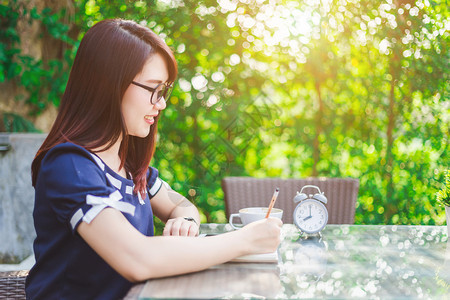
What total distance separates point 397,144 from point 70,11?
2432mm

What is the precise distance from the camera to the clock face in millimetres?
1688

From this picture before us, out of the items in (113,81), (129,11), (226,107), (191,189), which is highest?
(129,11)

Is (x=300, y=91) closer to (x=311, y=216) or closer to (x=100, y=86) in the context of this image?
(x=311, y=216)

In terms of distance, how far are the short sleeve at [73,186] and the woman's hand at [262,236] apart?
1.22 ft

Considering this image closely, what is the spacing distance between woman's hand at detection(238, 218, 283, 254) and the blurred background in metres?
1.75

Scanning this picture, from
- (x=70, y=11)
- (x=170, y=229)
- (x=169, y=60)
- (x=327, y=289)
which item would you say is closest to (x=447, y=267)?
(x=327, y=289)

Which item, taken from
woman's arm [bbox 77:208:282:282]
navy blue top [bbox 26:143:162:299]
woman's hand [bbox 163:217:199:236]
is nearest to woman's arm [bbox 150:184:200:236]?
woman's hand [bbox 163:217:199:236]

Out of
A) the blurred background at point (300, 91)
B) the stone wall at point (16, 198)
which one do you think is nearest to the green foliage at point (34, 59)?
the blurred background at point (300, 91)

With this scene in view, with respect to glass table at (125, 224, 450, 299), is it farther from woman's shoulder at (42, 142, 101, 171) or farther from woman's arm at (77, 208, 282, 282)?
woman's shoulder at (42, 142, 101, 171)

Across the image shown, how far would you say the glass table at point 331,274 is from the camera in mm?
1022

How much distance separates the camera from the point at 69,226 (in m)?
1.15

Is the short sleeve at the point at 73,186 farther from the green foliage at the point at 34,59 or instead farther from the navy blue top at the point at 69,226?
the green foliage at the point at 34,59

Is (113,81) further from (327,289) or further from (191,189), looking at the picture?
(191,189)

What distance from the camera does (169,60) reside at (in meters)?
1.45
